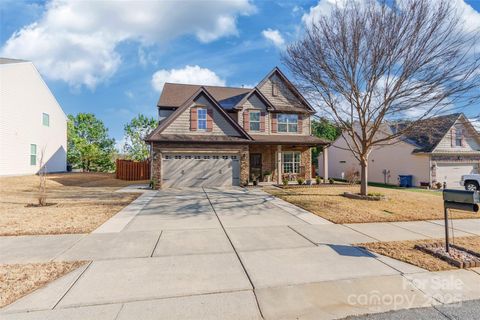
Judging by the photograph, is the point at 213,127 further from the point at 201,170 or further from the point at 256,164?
the point at 256,164

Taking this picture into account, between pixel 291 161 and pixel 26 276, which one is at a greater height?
pixel 291 161

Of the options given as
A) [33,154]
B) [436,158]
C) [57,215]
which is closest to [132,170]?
[33,154]

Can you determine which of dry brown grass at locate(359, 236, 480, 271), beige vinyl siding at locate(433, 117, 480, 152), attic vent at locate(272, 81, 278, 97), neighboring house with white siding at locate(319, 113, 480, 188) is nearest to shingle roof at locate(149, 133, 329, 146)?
neighboring house with white siding at locate(319, 113, 480, 188)

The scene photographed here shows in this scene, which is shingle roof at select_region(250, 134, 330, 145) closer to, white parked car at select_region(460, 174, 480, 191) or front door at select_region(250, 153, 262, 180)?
front door at select_region(250, 153, 262, 180)

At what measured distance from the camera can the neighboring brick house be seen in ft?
52.9

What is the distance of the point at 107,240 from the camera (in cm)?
599

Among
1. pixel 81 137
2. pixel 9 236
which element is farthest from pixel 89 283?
pixel 81 137

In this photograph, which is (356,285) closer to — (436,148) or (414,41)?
(414,41)

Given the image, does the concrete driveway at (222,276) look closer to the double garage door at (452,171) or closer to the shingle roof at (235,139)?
the shingle roof at (235,139)

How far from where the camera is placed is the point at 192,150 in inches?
639

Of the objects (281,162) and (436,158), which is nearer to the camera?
(281,162)

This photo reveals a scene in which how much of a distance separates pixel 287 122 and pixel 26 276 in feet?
60.6

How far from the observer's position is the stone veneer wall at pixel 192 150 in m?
15.8

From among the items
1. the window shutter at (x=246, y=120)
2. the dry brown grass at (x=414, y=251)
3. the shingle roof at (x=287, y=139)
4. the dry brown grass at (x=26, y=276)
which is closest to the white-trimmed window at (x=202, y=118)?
the window shutter at (x=246, y=120)
